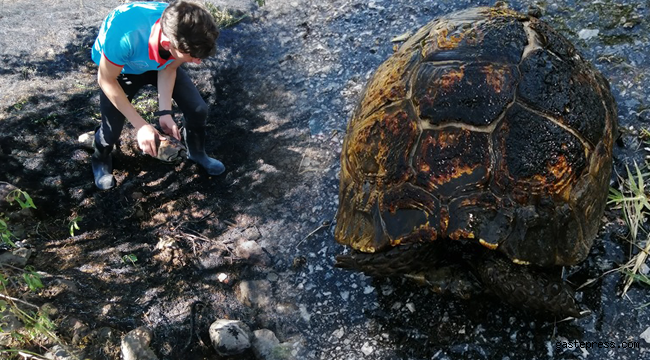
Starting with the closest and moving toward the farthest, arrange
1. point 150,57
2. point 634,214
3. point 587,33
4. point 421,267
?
1. point 421,267
2. point 634,214
3. point 150,57
4. point 587,33

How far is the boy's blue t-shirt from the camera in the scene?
9.54ft

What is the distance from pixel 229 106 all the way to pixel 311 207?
4.57ft

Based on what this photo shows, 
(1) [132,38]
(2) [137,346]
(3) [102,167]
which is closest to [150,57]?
(1) [132,38]

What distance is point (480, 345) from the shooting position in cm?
246

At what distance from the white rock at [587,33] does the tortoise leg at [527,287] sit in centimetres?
249

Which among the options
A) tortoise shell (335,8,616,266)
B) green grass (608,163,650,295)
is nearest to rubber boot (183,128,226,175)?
tortoise shell (335,8,616,266)

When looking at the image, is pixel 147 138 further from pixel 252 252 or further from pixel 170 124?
pixel 252 252

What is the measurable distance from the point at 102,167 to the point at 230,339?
183 cm

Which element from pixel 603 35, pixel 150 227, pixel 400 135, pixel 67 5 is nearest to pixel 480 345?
pixel 400 135

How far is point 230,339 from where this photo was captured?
2.55 meters

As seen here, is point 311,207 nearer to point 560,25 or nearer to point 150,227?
point 150,227

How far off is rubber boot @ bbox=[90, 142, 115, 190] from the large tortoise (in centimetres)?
193

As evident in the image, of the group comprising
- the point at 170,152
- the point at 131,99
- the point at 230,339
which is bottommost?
the point at 230,339

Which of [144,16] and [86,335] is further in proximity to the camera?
[144,16]
